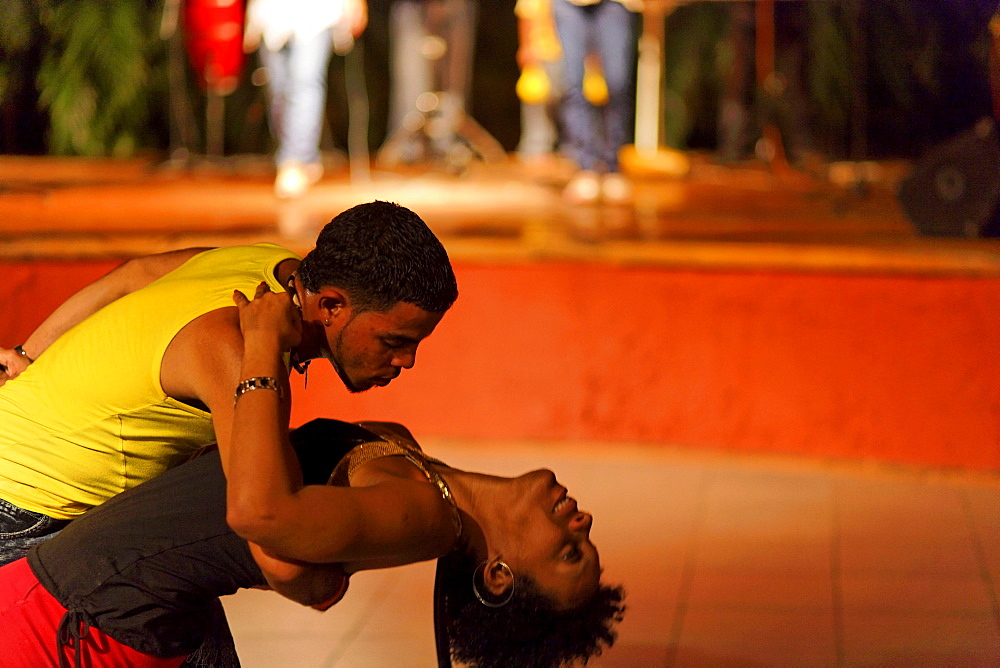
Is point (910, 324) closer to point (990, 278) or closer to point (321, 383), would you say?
point (990, 278)

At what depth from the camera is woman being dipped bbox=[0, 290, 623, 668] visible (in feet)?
5.03

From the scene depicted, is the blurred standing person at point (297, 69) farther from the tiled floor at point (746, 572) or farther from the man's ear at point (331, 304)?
the man's ear at point (331, 304)

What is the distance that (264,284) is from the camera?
1664 mm

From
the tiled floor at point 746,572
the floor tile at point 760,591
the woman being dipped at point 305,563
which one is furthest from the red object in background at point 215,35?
the woman being dipped at point 305,563

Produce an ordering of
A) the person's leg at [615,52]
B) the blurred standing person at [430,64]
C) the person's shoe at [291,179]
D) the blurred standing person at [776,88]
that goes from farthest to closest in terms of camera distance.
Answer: the blurred standing person at [776,88] < the blurred standing person at [430,64] < the person's shoe at [291,179] < the person's leg at [615,52]

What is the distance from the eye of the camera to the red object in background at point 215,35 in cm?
714

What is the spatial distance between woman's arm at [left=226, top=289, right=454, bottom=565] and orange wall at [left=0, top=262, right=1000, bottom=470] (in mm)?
2307

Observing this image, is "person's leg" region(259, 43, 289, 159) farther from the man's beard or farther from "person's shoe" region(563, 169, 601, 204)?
the man's beard

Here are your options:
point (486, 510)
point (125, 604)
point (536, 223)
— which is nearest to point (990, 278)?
point (536, 223)

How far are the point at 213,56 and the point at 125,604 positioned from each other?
6117mm

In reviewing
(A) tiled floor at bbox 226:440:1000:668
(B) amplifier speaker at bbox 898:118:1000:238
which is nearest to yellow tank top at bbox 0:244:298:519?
(A) tiled floor at bbox 226:440:1000:668

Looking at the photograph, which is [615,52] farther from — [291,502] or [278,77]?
[291,502]

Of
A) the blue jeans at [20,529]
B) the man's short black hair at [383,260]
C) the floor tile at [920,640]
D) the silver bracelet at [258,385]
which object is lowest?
the floor tile at [920,640]

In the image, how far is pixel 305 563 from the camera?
1.47m
